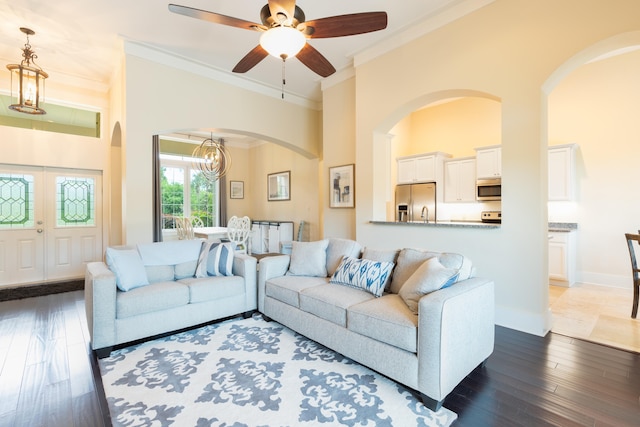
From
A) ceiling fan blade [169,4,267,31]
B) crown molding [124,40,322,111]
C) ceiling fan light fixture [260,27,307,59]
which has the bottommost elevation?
ceiling fan light fixture [260,27,307,59]

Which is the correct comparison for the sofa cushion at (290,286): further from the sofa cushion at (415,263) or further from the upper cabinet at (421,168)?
the upper cabinet at (421,168)

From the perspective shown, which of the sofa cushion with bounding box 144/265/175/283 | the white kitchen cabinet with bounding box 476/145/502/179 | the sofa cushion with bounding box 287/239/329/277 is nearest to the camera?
the sofa cushion with bounding box 144/265/175/283

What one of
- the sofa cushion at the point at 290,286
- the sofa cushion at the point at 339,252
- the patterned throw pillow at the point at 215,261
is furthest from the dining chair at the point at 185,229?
the sofa cushion at the point at 339,252

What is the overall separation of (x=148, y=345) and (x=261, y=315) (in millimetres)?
1165

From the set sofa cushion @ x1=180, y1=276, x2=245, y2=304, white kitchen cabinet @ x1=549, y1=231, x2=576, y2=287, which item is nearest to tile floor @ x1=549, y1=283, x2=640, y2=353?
white kitchen cabinet @ x1=549, y1=231, x2=576, y2=287

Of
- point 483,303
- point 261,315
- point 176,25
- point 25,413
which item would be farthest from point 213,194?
point 483,303

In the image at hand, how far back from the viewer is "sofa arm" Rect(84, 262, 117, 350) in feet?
8.38

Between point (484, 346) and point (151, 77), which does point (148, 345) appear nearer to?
point (484, 346)

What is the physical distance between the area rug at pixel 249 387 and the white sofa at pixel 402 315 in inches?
4.9

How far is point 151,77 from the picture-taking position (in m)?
4.26

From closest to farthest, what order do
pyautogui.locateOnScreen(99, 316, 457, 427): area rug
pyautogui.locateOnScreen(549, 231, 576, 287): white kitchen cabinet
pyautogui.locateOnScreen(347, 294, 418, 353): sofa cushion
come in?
pyautogui.locateOnScreen(99, 316, 457, 427): area rug < pyautogui.locateOnScreen(347, 294, 418, 353): sofa cushion < pyautogui.locateOnScreen(549, 231, 576, 287): white kitchen cabinet


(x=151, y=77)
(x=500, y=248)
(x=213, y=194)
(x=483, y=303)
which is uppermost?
(x=151, y=77)

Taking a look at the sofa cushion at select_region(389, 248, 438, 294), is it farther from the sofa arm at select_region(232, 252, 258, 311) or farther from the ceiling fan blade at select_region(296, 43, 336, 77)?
the ceiling fan blade at select_region(296, 43, 336, 77)

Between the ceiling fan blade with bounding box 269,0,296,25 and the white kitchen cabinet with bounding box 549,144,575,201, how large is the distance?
4.79 metres
